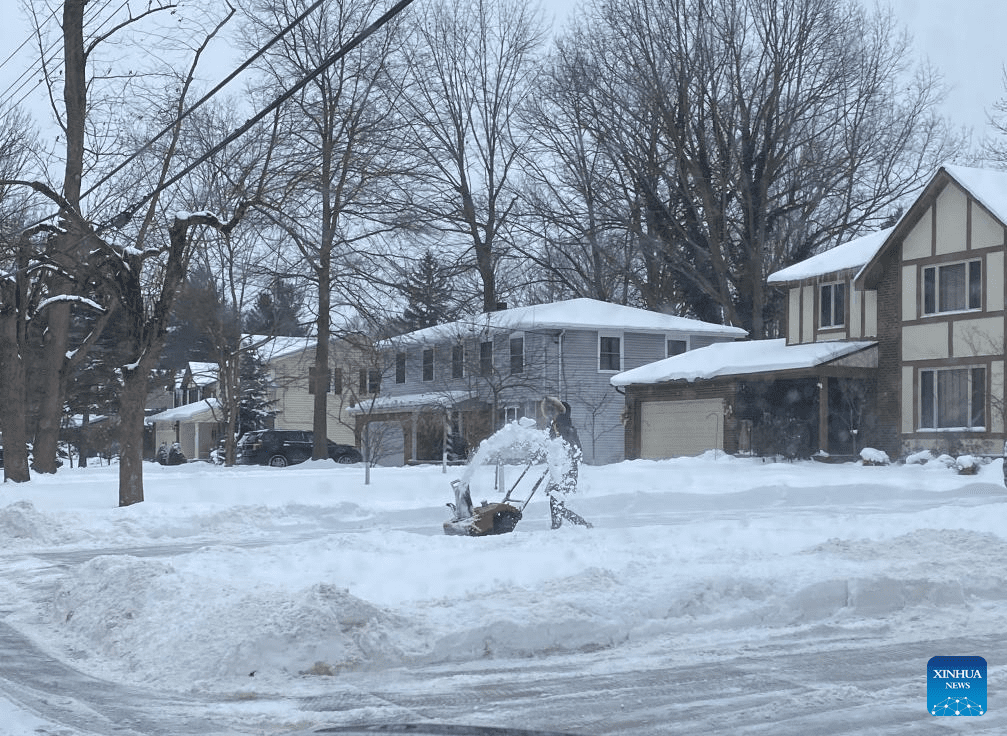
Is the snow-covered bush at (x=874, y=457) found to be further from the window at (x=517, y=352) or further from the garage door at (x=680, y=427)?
the window at (x=517, y=352)

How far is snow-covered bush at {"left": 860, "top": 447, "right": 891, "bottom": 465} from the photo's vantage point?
31141 millimetres

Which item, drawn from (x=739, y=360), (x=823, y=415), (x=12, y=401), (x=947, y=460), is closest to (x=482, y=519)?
(x=12, y=401)

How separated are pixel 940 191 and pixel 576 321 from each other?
1468 cm

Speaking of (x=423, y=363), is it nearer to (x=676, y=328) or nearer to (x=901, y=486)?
(x=676, y=328)

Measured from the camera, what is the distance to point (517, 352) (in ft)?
148

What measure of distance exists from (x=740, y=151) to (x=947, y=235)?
1476 centimetres

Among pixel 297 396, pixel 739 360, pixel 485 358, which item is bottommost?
pixel 297 396

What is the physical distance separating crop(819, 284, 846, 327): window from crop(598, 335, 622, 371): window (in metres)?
9.84

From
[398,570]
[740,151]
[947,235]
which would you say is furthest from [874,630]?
[740,151]

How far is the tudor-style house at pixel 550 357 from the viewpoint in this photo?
43500 millimetres

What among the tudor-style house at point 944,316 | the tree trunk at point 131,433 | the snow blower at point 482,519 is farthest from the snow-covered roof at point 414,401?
the snow blower at point 482,519

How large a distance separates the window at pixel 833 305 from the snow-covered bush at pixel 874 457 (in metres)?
5.90

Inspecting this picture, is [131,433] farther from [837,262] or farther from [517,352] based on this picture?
[517,352]

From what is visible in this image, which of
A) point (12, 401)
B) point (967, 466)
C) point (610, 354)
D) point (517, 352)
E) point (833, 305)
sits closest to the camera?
point (12, 401)
